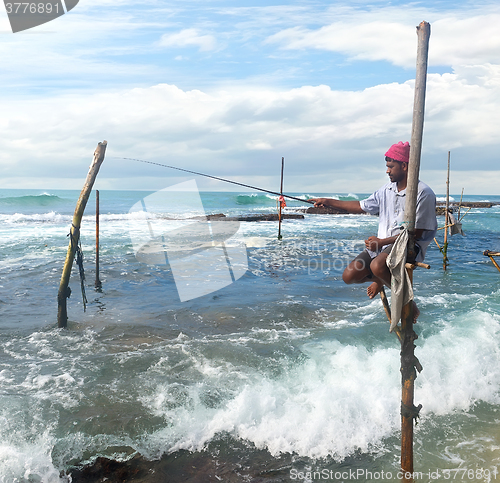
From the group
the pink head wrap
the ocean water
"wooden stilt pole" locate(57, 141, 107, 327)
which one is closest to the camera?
the pink head wrap

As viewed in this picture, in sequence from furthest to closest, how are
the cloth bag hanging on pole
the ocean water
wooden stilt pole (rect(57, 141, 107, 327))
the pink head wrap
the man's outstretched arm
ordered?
wooden stilt pole (rect(57, 141, 107, 327)) → the ocean water → the man's outstretched arm → the pink head wrap → the cloth bag hanging on pole

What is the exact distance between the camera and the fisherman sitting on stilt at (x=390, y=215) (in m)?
3.68

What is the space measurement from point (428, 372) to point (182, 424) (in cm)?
393

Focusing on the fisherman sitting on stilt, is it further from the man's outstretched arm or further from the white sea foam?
the white sea foam

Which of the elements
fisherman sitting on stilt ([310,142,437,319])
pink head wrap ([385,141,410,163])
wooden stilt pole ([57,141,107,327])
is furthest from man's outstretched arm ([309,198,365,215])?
wooden stilt pole ([57,141,107,327])

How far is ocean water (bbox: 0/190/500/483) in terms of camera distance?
16.7 feet

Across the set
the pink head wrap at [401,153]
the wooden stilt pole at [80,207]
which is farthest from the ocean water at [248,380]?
the pink head wrap at [401,153]

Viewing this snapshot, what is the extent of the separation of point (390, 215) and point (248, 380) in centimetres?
372

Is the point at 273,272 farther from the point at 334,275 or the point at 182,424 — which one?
the point at 182,424

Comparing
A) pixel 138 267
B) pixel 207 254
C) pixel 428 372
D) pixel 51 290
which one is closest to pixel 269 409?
pixel 428 372

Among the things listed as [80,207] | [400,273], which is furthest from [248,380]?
[80,207]

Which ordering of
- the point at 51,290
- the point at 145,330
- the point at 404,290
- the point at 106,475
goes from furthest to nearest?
1. the point at 51,290
2. the point at 145,330
3. the point at 106,475
4. the point at 404,290

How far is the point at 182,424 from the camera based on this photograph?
5.52 m

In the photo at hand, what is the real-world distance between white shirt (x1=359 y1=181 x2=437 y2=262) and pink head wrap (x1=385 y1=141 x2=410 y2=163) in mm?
248
